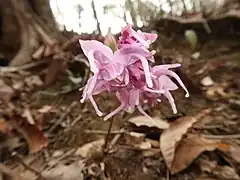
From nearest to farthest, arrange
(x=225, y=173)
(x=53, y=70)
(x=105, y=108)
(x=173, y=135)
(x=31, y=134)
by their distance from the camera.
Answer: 1. (x=225, y=173)
2. (x=173, y=135)
3. (x=31, y=134)
4. (x=105, y=108)
5. (x=53, y=70)

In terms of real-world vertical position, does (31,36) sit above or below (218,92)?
above

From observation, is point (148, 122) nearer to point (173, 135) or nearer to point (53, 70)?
point (173, 135)

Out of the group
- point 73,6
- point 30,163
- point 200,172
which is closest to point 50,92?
point 30,163

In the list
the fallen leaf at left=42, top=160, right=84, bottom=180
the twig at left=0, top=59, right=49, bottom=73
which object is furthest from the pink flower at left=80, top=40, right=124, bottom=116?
the twig at left=0, top=59, right=49, bottom=73

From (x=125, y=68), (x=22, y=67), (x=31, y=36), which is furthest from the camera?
(x=31, y=36)

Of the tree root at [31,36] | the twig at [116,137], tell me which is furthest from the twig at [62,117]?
the tree root at [31,36]

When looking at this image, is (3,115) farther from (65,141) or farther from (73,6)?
(73,6)

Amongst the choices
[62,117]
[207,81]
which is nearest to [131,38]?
[62,117]

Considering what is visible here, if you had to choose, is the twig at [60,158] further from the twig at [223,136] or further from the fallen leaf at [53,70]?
the fallen leaf at [53,70]

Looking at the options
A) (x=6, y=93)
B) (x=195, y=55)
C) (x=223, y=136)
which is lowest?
(x=195, y=55)
